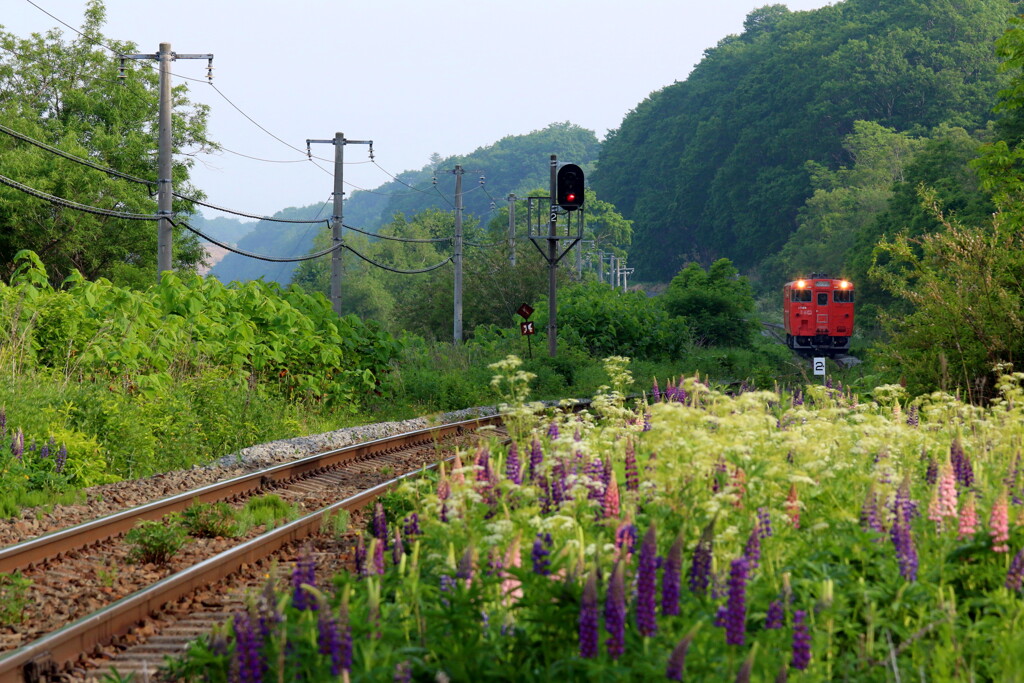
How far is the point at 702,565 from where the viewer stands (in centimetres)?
439

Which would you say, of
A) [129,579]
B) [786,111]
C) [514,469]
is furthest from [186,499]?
[786,111]

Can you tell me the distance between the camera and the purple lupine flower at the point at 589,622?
369 cm

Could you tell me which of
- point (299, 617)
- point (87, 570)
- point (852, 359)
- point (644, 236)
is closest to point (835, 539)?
point (299, 617)

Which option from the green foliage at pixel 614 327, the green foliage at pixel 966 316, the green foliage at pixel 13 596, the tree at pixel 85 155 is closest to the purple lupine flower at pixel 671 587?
the green foliage at pixel 13 596

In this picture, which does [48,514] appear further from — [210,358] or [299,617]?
[210,358]

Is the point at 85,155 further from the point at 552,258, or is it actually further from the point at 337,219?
the point at 552,258

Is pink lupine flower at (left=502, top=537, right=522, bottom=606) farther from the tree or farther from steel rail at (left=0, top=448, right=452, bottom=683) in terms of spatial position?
the tree

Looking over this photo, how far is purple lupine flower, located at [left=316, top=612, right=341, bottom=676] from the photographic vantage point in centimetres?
380

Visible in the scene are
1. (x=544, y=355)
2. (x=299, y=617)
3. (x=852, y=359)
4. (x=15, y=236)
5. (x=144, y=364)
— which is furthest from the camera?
(x=852, y=359)

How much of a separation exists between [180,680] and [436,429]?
1145 cm

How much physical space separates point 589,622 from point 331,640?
38.4 inches

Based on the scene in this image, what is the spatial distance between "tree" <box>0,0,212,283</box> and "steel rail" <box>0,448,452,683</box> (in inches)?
1247

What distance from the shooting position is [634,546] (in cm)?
506

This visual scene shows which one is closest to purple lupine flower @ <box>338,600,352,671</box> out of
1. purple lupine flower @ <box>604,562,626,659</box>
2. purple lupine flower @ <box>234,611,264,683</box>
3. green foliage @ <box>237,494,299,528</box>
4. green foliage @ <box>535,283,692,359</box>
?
purple lupine flower @ <box>234,611,264,683</box>
